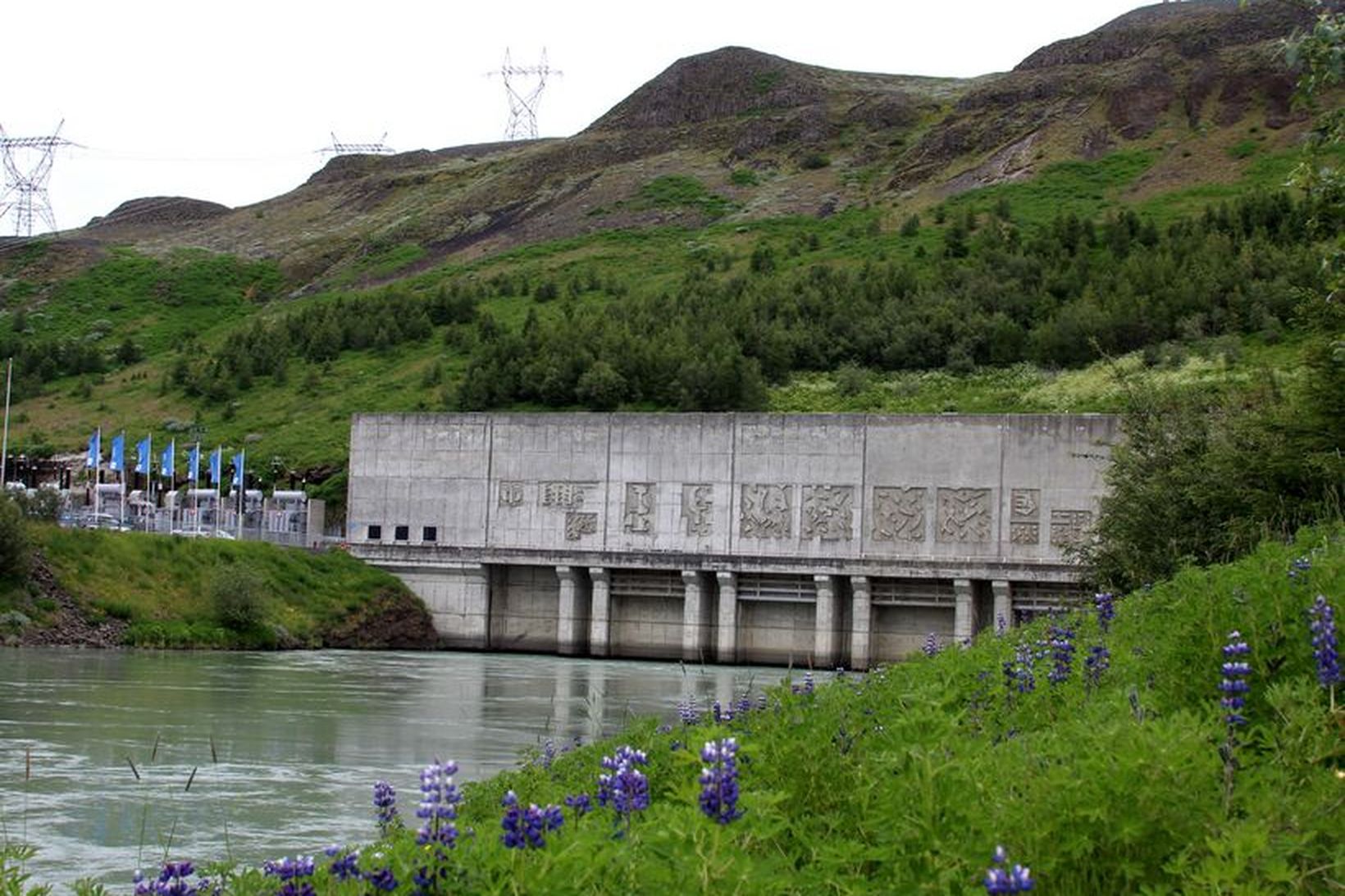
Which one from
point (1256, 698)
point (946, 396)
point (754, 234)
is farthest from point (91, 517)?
point (754, 234)

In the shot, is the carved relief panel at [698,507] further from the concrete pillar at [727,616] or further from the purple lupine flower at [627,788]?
the purple lupine flower at [627,788]

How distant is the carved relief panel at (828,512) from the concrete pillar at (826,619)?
1.32 meters

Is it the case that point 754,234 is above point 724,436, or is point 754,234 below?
above

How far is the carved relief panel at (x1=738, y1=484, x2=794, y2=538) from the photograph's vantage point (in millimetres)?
52281

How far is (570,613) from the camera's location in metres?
54.8

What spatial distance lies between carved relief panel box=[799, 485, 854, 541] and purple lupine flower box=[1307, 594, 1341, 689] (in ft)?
147

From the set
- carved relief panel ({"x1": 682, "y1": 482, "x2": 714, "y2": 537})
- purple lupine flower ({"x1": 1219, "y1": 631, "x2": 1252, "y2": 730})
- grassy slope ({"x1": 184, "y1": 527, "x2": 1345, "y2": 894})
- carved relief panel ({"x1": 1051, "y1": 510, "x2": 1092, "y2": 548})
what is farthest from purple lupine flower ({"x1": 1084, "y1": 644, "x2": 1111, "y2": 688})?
carved relief panel ({"x1": 682, "y1": 482, "x2": 714, "y2": 537})

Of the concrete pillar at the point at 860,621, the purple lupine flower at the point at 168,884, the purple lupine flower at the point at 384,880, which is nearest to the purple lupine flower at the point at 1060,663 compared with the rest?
the purple lupine flower at the point at 384,880

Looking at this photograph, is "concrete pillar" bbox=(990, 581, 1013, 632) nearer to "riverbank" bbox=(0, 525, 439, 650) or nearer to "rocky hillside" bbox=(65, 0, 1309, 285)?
"riverbank" bbox=(0, 525, 439, 650)

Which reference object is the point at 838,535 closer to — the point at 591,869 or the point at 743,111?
the point at 591,869

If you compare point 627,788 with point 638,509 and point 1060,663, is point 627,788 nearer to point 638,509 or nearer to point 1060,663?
point 1060,663

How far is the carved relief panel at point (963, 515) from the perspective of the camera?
49750 millimetres

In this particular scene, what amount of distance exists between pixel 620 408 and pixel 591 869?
64.3 metres

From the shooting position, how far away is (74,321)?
419ft
